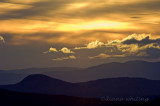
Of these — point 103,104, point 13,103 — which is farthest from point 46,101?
point 103,104

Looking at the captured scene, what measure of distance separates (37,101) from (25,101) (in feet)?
19.3

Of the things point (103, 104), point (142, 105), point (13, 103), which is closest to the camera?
point (142, 105)

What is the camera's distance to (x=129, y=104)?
162 metres

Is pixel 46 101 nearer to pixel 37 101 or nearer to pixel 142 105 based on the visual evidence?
pixel 37 101

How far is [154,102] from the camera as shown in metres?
157

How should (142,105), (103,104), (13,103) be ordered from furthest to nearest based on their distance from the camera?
(13,103) → (103,104) → (142,105)

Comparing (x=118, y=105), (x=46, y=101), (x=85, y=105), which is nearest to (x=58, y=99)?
(x=46, y=101)

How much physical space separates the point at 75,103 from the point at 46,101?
14.8 m

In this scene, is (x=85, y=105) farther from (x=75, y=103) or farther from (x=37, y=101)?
(x=37, y=101)

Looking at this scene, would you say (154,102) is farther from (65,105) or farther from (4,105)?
(4,105)

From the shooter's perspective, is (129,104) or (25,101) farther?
(25,101)

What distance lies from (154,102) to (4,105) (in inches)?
2796

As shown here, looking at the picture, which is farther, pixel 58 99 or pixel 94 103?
pixel 58 99

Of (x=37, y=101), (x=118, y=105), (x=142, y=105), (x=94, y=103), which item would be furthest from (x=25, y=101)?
(x=142, y=105)
